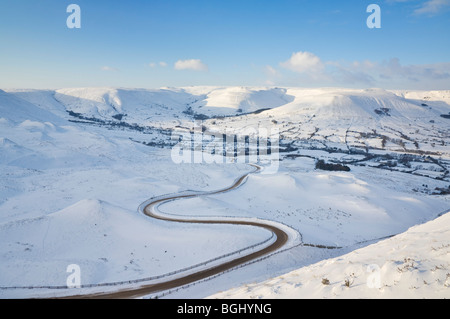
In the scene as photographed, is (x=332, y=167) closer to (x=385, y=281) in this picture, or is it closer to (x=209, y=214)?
(x=209, y=214)

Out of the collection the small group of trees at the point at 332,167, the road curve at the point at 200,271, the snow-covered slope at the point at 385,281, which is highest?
the snow-covered slope at the point at 385,281

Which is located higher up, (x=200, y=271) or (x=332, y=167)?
(x=332, y=167)

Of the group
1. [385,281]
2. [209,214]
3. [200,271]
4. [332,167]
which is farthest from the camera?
[332,167]

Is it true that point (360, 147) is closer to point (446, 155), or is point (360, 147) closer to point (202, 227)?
point (446, 155)

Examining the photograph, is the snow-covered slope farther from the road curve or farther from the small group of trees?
the small group of trees

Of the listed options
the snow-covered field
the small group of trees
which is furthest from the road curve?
the small group of trees

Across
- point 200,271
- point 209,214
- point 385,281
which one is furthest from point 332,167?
point 385,281

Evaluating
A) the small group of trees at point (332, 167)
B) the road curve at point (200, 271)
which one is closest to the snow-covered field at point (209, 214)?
the road curve at point (200, 271)

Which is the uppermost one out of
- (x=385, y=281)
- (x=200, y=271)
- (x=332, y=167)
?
(x=385, y=281)

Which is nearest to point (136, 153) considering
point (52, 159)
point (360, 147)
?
point (52, 159)

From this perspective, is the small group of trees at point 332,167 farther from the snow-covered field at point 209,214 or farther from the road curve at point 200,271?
the road curve at point 200,271

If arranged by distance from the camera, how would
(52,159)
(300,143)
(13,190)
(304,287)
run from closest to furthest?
(304,287), (13,190), (52,159), (300,143)
